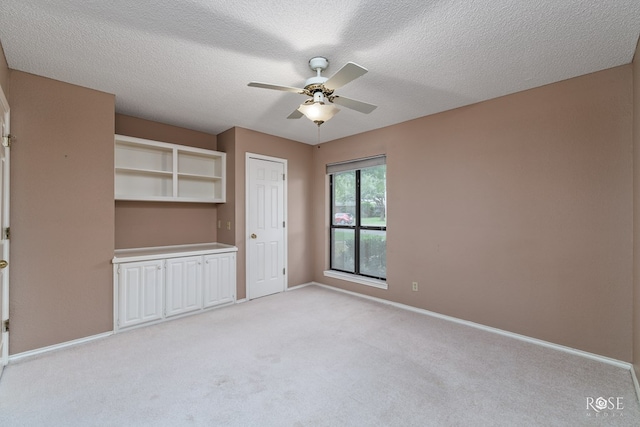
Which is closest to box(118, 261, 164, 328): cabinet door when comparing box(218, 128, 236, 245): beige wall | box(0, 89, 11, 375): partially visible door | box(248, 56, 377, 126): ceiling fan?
box(0, 89, 11, 375): partially visible door

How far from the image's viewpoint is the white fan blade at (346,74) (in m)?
1.75

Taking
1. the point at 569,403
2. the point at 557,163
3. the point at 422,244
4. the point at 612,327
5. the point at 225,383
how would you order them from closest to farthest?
the point at 569,403
the point at 225,383
the point at 612,327
the point at 557,163
the point at 422,244

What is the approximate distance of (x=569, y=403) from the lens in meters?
1.91

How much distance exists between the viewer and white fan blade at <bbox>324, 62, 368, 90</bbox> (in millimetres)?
1748

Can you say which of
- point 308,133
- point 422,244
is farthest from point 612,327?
point 308,133

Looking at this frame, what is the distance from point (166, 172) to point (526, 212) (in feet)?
13.6

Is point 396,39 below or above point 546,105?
above

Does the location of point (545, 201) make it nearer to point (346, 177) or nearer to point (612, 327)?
point (612, 327)

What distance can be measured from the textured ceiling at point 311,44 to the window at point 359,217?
1503 mm

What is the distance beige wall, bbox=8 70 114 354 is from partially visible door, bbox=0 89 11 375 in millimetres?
69

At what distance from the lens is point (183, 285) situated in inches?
138

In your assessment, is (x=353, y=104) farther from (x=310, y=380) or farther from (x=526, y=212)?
(x=310, y=380)

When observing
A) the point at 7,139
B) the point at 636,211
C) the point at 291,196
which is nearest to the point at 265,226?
the point at 291,196

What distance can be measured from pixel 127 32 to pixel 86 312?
261 cm
